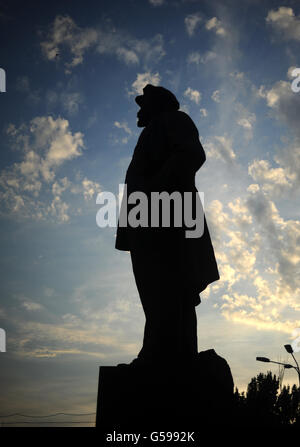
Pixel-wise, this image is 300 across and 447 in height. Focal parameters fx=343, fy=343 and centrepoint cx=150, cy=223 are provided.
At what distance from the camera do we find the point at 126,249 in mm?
4422

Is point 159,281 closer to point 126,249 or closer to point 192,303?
point 192,303

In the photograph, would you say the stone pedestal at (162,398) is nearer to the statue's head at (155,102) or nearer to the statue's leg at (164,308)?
the statue's leg at (164,308)

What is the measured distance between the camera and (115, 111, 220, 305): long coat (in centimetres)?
391

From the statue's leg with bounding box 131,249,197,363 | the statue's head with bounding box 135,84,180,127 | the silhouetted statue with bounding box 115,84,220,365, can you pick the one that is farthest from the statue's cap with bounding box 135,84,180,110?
the statue's leg with bounding box 131,249,197,363

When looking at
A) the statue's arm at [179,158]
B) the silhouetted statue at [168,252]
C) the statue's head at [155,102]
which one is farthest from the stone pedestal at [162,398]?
the statue's head at [155,102]

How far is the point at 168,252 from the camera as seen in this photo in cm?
391

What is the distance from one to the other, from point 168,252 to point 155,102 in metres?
2.25

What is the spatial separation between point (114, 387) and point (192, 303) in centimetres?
122

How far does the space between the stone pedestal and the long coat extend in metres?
1.01

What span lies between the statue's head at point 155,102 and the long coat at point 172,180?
0.42 m

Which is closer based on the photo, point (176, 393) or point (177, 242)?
point (176, 393)

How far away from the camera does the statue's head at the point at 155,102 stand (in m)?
4.84

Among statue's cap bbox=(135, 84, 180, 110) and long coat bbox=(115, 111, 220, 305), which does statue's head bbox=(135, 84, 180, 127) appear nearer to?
statue's cap bbox=(135, 84, 180, 110)
